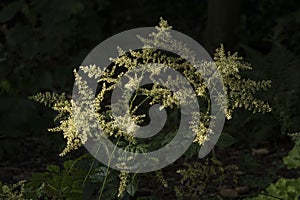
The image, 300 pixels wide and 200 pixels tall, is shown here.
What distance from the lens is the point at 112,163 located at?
2.66 m

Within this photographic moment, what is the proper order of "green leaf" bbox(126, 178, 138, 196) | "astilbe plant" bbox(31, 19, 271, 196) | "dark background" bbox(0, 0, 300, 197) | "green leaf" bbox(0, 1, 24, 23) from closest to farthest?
"astilbe plant" bbox(31, 19, 271, 196)
"green leaf" bbox(126, 178, 138, 196)
"dark background" bbox(0, 0, 300, 197)
"green leaf" bbox(0, 1, 24, 23)

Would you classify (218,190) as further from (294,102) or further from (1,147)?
(1,147)

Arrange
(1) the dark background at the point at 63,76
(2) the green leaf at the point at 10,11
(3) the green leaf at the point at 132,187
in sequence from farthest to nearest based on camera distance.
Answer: (2) the green leaf at the point at 10,11, (1) the dark background at the point at 63,76, (3) the green leaf at the point at 132,187

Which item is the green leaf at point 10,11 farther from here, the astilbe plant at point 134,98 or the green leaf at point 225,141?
the green leaf at point 225,141

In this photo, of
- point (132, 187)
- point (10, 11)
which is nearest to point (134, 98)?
point (132, 187)

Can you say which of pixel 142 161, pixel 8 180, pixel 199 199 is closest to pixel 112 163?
pixel 142 161

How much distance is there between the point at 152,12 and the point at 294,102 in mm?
3598

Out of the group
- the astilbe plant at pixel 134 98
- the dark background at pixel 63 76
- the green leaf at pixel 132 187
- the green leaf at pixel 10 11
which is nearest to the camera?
the astilbe plant at pixel 134 98

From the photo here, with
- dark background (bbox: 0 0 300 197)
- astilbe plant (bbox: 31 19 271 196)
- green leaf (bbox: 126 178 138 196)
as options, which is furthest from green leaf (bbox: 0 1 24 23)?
green leaf (bbox: 126 178 138 196)

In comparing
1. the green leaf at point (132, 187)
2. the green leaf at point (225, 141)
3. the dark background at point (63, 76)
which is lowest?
the green leaf at point (132, 187)

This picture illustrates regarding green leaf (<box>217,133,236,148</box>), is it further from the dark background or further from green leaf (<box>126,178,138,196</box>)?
the dark background

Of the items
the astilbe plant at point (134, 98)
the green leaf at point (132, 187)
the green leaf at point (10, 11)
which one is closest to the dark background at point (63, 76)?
the green leaf at point (10, 11)

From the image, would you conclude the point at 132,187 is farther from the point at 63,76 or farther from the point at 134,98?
the point at 63,76

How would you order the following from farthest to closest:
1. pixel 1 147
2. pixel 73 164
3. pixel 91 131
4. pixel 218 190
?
1. pixel 1 147
2. pixel 218 190
3. pixel 73 164
4. pixel 91 131
